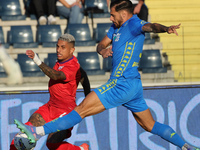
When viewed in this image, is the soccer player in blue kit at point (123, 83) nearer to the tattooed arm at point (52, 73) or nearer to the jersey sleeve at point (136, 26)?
the jersey sleeve at point (136, 26)

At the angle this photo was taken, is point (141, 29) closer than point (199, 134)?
Yes

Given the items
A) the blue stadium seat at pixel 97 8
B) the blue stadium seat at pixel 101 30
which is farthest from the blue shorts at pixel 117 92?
the blue stadium seat at pixel 97 8

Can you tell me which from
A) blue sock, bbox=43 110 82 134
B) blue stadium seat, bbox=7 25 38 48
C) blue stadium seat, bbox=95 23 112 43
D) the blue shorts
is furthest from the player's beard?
blue stadium seat, bbox=7 25 38 48

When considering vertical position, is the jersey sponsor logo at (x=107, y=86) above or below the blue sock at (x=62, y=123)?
above

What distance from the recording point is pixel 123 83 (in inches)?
180

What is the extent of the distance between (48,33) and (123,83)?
483 centimetres

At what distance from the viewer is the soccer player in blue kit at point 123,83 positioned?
14.7 feet

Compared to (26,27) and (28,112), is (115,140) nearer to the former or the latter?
(28,112)

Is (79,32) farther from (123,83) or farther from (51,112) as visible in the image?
(123,83)

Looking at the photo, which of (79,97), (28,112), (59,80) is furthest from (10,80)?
(59,80)

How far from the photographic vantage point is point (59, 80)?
5.19m

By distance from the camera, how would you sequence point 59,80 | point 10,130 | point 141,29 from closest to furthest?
point 141,29 → point 59,80 → point 10,130

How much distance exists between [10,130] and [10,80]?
2.71ft

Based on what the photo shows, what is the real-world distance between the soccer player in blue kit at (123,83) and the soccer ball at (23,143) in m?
0.38
